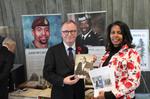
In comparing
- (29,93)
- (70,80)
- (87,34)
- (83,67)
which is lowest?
(29,93)

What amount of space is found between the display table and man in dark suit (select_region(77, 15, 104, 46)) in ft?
2.40

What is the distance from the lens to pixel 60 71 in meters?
2.51

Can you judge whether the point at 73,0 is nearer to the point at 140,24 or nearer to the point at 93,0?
the point at 93,0

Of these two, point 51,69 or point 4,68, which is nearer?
point 51,69

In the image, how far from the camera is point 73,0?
3420 millimetres

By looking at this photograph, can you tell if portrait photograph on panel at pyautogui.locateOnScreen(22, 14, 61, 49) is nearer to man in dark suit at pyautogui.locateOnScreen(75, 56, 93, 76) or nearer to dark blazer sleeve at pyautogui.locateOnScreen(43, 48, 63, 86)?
dark blazer sleeve at pyautogui.locateOnScreen(43, 48, 63, 86)

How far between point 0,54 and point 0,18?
0.88 meters

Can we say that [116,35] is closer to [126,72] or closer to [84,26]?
[126,72]

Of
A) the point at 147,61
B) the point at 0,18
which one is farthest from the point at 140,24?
the point at 0,18

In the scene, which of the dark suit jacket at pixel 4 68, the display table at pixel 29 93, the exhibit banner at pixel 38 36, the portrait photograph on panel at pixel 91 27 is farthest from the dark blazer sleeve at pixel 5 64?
the portrait photograph on panel at pixel 91 27

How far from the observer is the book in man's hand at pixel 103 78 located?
221 cm

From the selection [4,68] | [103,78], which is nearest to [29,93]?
[4,68]

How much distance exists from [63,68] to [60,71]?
0.13ft

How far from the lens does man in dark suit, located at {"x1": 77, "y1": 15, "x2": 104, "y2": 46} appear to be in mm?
3320
